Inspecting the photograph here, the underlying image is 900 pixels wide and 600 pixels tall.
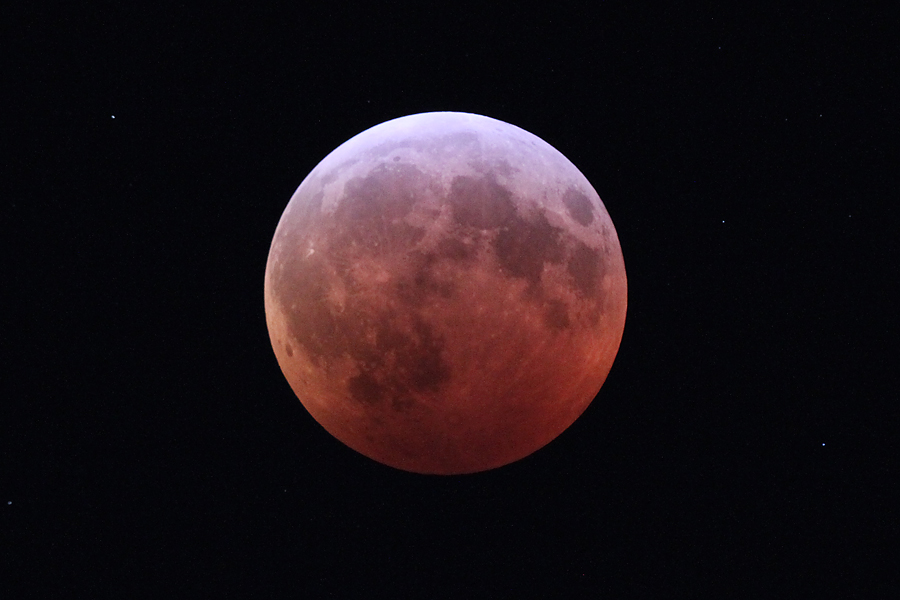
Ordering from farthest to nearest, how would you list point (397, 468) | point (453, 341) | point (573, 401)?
1. point (397, 468)
2. point (573, 401)
3. point (453, 341)

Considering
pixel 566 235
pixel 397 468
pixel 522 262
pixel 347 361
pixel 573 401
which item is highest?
pixel 566 235

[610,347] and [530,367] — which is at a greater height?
[610,347]

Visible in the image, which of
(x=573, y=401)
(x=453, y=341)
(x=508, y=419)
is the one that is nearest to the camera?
(x=453, y=341)

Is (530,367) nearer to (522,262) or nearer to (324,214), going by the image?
(522,262)

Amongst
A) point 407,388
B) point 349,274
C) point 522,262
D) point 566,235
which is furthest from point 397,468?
point 566,235

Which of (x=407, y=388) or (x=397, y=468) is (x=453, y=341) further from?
(x=397, y=468)

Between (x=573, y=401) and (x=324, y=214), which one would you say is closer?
(x=324, y=214)
